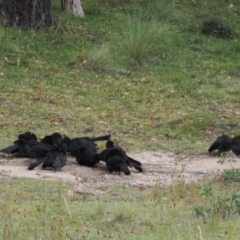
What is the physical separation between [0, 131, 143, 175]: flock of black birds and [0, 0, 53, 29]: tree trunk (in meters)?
7.08

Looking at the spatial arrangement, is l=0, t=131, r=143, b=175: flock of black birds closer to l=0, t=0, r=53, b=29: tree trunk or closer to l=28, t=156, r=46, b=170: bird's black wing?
l=28, t=156, r=46, b=170: bird's black wing

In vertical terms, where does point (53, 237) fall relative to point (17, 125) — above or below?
above

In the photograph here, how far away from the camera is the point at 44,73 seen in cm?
1459

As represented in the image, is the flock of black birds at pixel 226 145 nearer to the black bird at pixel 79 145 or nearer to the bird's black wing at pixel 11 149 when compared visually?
the black bird at pixel 79 145

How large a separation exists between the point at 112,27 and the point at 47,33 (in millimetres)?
1772

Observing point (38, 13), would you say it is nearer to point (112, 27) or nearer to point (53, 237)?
point (112, 27)

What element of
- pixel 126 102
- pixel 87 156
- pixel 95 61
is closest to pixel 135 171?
pixel 87 156

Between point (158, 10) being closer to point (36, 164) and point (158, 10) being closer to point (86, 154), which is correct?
point (86, 154)

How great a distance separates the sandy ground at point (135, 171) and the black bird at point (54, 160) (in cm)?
7

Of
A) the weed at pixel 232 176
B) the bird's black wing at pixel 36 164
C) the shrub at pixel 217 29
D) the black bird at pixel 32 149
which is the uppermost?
the weed at pixel 232 176

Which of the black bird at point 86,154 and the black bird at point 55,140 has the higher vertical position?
the black bird at point 86,154

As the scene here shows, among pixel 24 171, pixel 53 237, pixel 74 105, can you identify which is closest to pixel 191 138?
pixel 74 105

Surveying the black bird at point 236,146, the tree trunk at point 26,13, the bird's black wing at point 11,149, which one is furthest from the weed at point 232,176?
the tree trunk at point 26,13

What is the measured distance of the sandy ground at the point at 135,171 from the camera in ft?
27.9
